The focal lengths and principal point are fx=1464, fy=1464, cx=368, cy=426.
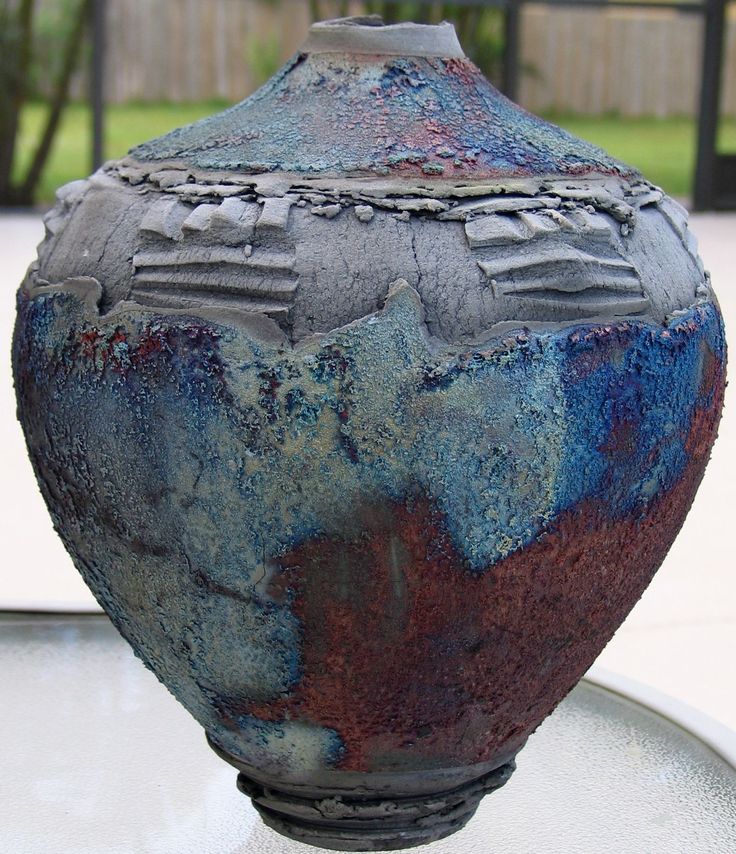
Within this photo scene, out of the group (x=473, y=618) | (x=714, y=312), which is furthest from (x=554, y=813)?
(x=714, y=312)

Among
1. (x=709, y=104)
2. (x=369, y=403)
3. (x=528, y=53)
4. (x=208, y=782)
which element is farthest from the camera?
(x=709, y=104)

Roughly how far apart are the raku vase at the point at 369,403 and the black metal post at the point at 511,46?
6957mm

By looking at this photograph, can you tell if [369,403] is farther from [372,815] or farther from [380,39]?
[372,815]

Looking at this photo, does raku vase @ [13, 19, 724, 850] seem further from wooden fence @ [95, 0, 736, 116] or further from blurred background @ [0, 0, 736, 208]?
wooden fence @ [95, 0, 736, 116]

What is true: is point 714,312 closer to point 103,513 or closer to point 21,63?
point 103,513

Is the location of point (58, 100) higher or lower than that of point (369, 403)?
lower

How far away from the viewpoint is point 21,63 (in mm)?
8523

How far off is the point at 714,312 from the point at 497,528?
47 centimetres

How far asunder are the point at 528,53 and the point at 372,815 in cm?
769

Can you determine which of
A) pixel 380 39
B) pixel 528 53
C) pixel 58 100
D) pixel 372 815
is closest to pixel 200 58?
pixel 58 100

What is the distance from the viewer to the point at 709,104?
924 cm

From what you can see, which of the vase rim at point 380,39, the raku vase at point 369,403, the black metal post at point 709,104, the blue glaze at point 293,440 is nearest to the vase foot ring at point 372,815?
the raku vase at point 369,403

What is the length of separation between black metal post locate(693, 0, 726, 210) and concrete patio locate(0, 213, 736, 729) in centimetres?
483

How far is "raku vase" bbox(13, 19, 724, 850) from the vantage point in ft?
5.51
